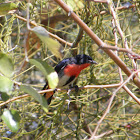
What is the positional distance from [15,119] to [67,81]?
2.10 metres

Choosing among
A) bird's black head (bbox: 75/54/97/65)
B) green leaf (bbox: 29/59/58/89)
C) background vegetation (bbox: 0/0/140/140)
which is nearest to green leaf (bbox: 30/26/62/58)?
green leaf (bbox: 29/59/58/89)

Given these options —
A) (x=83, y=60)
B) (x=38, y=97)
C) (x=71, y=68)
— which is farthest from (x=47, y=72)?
(x=71, y=68)

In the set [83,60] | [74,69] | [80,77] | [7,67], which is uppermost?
[7,67]

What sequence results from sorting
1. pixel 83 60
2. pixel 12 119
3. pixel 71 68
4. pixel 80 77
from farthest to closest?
pixel 80 77 → pixel 71 68 → pixel 83 60 → pixel 12 119

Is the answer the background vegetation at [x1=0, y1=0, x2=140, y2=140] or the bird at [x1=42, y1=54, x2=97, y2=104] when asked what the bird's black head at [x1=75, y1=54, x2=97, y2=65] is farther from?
the background vegetation at [x1=0, y1=0, x2=140, y2=140]

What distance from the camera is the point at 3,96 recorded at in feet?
3.64

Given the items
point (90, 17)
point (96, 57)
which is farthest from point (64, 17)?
point (90, 17)

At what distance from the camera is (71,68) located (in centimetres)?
299

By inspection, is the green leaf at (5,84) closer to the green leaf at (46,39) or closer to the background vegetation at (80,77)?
the green leaf at (46,39)

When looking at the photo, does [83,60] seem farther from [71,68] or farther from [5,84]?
[5,84]

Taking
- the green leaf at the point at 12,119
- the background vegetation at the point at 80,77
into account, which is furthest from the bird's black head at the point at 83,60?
the green leaf at the point at 12,119

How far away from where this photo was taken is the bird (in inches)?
113

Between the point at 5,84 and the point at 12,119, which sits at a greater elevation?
the point at 5,84

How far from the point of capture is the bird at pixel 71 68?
2.88m
